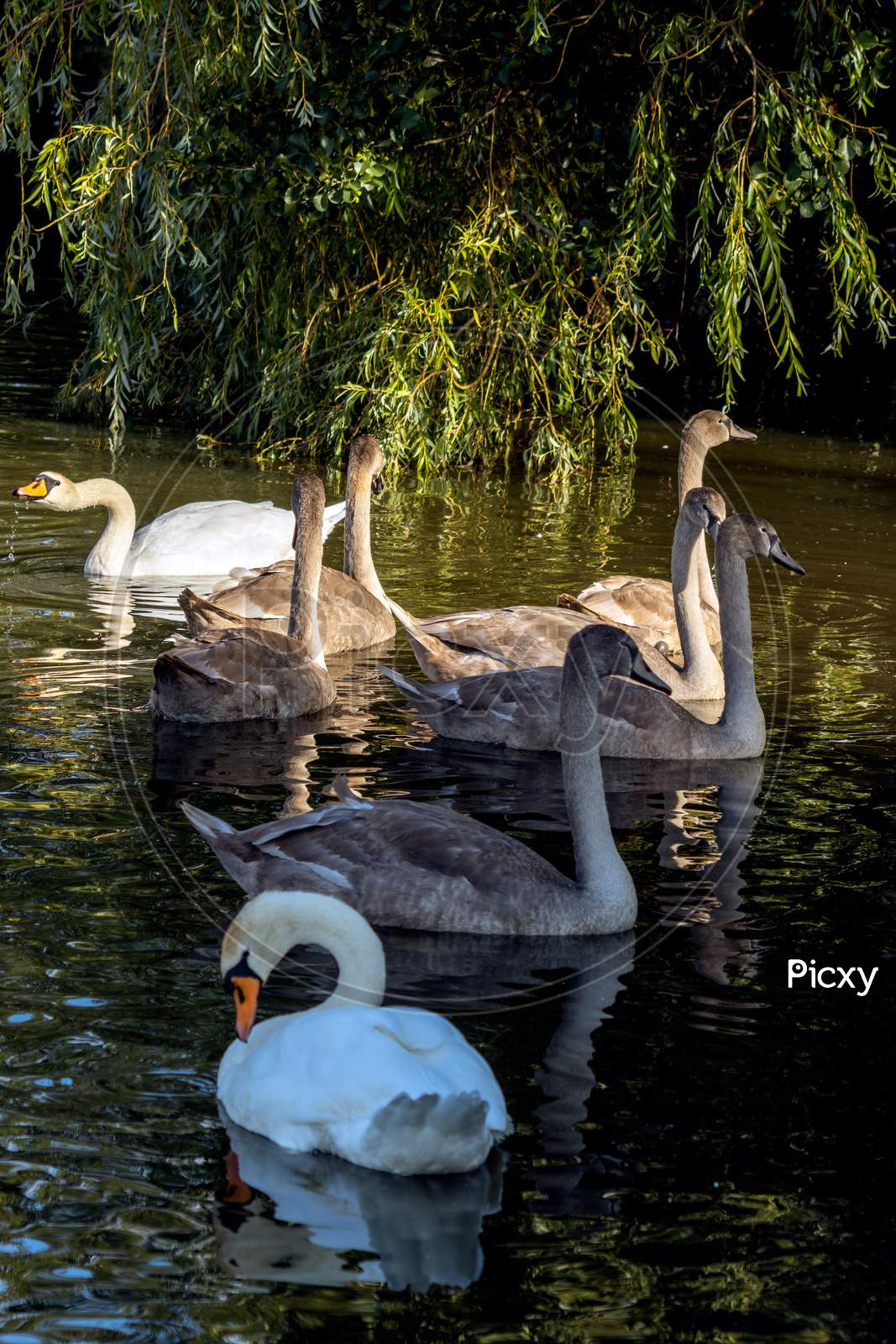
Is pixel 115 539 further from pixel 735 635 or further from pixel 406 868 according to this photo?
pixel 406 868

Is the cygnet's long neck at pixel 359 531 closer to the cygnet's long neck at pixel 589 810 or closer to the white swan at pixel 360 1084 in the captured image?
the cygnet's long neck at pixel 589 810

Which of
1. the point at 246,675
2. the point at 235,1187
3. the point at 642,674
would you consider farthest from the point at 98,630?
the point at 235,1187

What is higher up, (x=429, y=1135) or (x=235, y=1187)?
(x=429, y=1135)

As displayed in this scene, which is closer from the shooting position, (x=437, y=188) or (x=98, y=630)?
(x=98, y=630)

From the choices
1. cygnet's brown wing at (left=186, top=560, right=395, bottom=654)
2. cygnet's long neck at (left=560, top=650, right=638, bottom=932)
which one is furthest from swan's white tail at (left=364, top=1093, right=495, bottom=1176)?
cygnet's brown wing at (left=186, top=560, right=395, bottom=654)

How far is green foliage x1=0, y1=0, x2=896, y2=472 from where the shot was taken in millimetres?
12953

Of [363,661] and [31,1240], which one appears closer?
[31,1240]

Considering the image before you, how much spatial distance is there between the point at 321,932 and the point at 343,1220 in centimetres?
90

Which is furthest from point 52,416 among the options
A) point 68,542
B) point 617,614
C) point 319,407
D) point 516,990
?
point 516,990

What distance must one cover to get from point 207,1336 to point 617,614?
7.04 meters

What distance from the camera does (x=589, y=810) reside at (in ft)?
22.3

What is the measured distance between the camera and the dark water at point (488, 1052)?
171 inches

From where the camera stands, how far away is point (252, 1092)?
4914 mm

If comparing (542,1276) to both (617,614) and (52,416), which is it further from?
(52,416)
